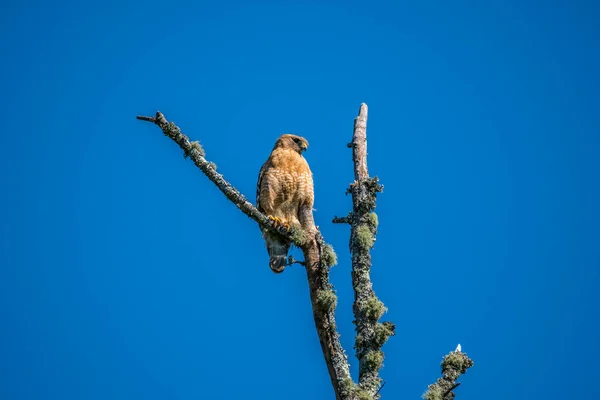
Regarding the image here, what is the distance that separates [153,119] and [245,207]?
132cm

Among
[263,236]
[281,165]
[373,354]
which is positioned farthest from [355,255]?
[281,165]

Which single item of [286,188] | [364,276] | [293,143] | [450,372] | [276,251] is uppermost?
[293,143]

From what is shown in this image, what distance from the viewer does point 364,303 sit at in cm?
595

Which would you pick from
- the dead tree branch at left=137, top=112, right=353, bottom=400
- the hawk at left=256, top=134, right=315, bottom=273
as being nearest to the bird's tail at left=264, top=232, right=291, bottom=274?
the hawk at left=256, top=134, right=315, bottom=273

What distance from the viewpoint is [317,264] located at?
6.57m

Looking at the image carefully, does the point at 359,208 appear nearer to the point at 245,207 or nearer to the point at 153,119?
the point at 245,207

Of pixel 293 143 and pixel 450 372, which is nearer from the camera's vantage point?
pixel 450 372

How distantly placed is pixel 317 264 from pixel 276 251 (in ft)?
6.31

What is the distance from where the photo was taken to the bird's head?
32.0 ft

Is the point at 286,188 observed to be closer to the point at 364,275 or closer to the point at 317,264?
the point at 317,264

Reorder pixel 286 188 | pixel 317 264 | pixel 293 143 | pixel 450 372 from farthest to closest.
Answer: pixel 293 143 → pixel 286 188 → pixel 317 264 → pixel 450 372

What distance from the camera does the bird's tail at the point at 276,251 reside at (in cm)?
828

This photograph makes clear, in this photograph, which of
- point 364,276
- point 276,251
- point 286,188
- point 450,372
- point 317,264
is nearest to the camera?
point 450,372

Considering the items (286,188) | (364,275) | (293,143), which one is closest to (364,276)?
(364,275)
